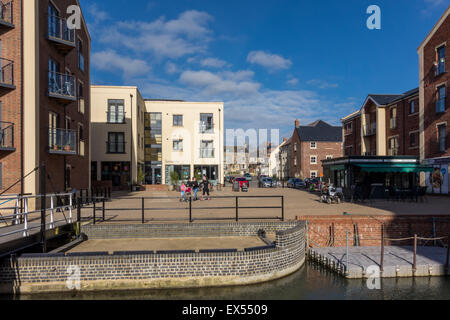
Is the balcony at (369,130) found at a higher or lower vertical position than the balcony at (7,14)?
lower

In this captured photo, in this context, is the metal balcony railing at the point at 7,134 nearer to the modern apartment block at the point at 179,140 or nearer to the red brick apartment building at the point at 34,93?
the red brick apartment building at the point at 34,93

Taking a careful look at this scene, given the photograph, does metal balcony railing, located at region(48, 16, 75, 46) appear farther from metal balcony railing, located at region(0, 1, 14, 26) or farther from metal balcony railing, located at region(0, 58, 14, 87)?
metal balcony railing, located at region(0, 58, 14, 87)

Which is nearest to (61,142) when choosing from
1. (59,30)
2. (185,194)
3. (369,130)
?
(59,30)

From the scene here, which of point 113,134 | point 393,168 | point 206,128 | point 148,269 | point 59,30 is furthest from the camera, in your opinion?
point 206,128

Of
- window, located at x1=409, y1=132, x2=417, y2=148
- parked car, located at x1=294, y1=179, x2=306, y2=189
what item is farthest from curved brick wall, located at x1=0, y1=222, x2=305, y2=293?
parked car, located at x1=294, y1=179, x2=306, y2=189

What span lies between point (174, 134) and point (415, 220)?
30704 millimetres

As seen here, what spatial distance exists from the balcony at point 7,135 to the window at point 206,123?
2563 centimetres

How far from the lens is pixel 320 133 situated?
5422 cm

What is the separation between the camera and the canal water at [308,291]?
7379mm

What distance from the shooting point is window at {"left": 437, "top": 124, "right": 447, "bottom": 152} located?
23.3 metres

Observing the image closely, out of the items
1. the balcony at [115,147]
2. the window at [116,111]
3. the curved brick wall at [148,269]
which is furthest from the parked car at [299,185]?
the curved brick wall at [148,269]

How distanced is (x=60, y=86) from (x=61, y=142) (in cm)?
325

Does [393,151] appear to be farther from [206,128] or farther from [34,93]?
[34,93]
